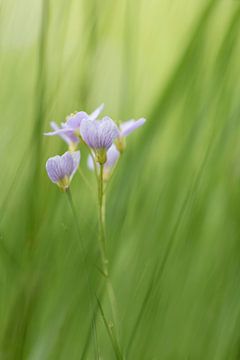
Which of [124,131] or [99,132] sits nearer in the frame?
[99,132]

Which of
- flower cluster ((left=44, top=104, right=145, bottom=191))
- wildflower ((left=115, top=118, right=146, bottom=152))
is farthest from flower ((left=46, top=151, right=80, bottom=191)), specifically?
wildflower ((left=115, top=118, right=146, bottom=152))

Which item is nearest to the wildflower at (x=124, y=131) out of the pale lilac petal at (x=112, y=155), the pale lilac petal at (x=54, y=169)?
A: the pale lilac petal at (x=112, y=155)

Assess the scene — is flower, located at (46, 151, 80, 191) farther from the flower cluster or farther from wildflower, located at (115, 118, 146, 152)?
wildflower, located at (115, 118, 146, 152)

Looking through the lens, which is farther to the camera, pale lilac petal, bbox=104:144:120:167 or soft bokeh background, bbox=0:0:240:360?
pale lilac petal, bbox=104:144:120:167

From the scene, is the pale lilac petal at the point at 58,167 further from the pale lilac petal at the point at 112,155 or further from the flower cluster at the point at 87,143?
the pale lilac petal at the point at 112,155

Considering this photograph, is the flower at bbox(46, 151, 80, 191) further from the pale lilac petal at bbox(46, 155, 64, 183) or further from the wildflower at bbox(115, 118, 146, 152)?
the wildflower at bbox(115, 118, 146, 152)

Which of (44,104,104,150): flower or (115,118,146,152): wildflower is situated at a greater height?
(44,104,104,150): flower

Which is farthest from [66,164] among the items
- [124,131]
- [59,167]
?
[124,131]

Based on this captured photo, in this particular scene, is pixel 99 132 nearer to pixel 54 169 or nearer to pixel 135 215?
pixel 54 169
